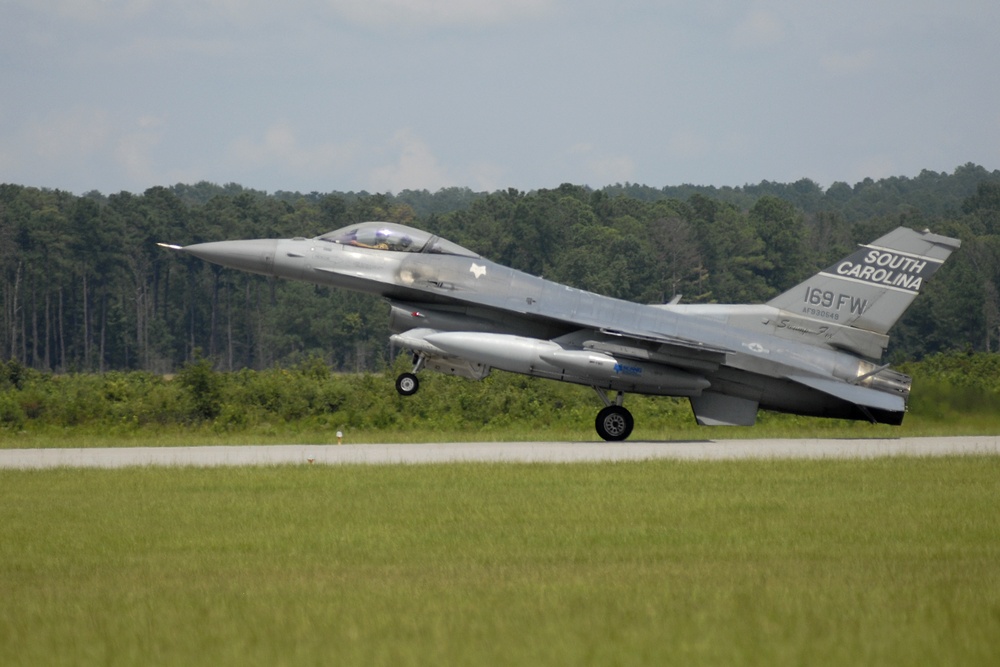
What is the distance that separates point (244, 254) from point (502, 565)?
1272 cm

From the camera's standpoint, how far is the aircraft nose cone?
21.6m

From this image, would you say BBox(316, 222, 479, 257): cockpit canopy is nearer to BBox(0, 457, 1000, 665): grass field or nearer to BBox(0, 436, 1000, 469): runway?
BBox(0, 436, 1000, 469): runway

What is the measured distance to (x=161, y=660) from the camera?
23.9 feet

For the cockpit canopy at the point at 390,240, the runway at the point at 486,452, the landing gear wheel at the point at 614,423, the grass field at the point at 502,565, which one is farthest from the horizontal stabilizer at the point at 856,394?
the cockpit canopy at the point at 390,240

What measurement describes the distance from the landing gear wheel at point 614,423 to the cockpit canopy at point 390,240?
11.9 feet

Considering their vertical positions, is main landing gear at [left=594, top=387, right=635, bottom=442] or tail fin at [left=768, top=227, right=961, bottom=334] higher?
tail fin at [left=768, top=227, right=961, bottom=334]

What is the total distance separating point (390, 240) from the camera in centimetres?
2164

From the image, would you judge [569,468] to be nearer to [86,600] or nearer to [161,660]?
[86,600]

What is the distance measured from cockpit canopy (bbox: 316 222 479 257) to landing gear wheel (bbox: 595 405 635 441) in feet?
11.9

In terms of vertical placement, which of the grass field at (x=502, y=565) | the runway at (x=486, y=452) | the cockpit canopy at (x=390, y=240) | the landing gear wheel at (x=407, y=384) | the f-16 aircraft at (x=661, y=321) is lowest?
the runway at (x=486, y=452)

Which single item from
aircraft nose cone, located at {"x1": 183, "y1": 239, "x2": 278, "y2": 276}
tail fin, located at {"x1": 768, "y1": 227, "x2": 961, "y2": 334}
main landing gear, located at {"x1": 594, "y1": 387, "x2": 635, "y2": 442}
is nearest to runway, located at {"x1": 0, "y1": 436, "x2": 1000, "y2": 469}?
main landing gear, located at {"x1": 594, "y1": 387, "x2": 635, "y2": 442}

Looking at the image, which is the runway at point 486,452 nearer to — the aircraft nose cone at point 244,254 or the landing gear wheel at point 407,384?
the landing gear wheel at point 407,384

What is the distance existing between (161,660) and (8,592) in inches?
104

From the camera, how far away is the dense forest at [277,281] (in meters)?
67.4
